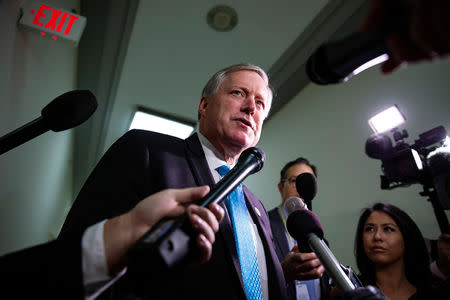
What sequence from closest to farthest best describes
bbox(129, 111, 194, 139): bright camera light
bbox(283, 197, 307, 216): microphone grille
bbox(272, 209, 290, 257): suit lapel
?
bbox(283, 197, 307, 216): microphone grille < bbox(272, 209, 290, 257): suit lapel < bbox(129, 111, 194, 139): bright camera light

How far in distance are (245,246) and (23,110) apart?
1124 millimetres

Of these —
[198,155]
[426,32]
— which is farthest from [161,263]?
[198,155]

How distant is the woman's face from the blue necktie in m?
1.21

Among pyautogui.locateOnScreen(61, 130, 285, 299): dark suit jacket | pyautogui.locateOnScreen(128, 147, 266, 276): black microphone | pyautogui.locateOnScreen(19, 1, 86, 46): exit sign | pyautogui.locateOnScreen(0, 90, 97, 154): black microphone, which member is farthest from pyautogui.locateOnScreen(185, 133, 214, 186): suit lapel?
pyautogui.locateOnScreen(19, 1, 86, 46): exit sign

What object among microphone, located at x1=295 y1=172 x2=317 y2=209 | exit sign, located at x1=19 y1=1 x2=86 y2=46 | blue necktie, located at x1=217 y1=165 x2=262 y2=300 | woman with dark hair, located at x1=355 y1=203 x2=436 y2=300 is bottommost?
woman with dark hair, located at x1=355 y1=203 x2=436 y2=300

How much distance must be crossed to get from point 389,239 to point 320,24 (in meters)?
1.85

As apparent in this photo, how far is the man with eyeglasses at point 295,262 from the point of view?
947mm

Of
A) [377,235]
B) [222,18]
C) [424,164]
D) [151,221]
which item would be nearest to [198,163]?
[151,221]

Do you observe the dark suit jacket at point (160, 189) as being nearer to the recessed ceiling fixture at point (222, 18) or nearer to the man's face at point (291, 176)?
the man's face at point (291, 176)

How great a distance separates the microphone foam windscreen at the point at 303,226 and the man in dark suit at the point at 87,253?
334 mm

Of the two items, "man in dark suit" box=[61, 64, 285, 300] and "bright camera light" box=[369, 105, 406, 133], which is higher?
"bright camera light" box=[369, 105, 406, 133]

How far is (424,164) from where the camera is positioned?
156 centimetres

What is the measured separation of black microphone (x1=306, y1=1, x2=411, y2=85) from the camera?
0.35 m

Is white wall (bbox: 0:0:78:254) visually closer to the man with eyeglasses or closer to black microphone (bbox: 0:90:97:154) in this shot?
black microphone (bbox: 0:90:97:154)
